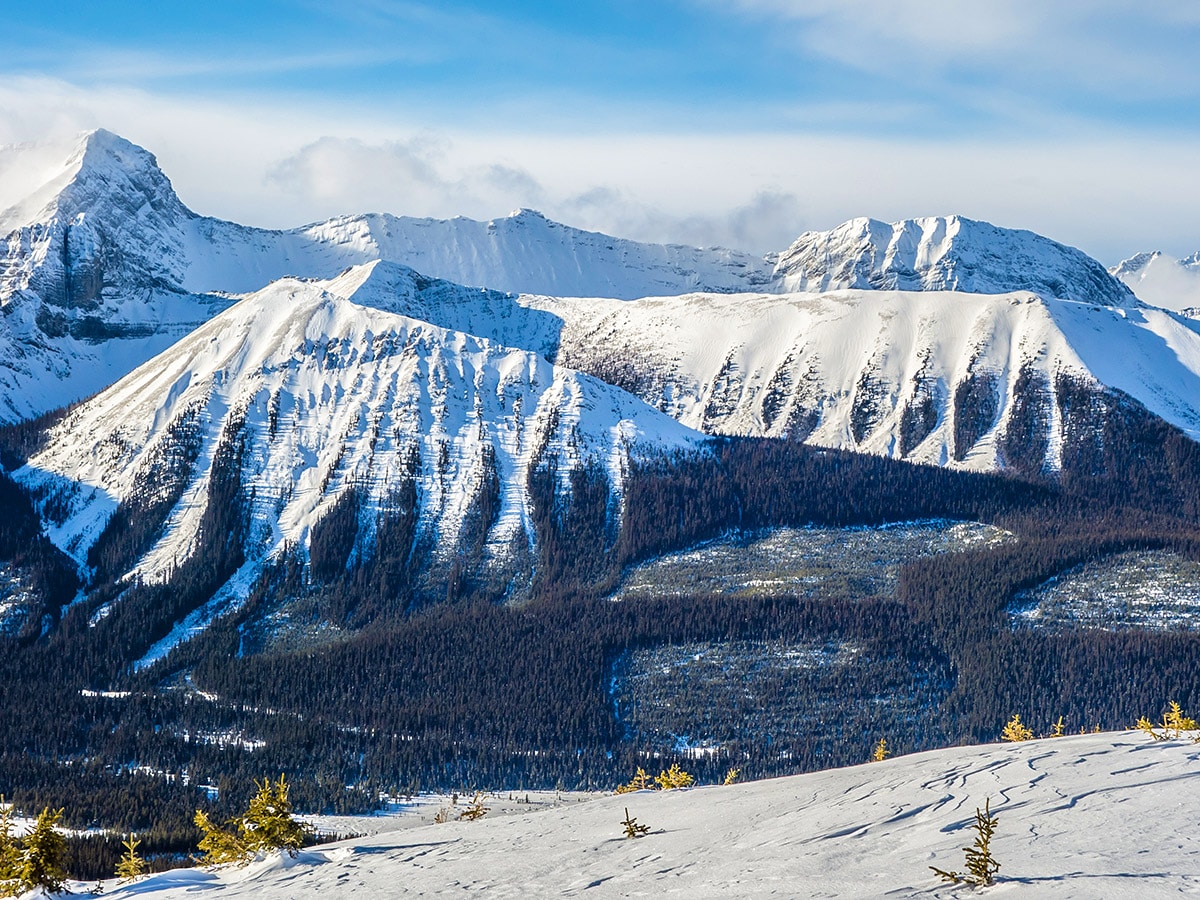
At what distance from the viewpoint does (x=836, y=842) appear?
197 feet

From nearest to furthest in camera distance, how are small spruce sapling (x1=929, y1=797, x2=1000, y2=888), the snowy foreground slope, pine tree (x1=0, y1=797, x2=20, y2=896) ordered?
small spruce sapling (x1=929, y1=797, x2=1000, y2=888) < the snowy foreground slope < pine tree (x1=0, y1=797, x2=20, y2=896)

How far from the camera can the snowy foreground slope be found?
2083 inches

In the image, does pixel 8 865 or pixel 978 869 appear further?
pixel 8 865

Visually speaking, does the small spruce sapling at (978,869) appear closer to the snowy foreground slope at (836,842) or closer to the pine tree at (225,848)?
the snowy foreground slope at (836,842)

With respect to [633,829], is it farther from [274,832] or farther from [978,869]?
[978,869]

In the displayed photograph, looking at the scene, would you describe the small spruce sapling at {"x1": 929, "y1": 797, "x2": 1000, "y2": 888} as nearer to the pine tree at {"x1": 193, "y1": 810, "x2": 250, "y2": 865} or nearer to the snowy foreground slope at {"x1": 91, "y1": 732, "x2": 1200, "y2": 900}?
the snowy foreground slope at {"x1": 91, "y1": 732, "x2": 1200, "y2": 900}

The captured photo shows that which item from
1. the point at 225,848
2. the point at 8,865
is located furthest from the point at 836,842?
the point at 8,865

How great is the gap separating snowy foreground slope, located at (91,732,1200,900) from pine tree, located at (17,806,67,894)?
3.07 m

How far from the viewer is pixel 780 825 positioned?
66.3 metres

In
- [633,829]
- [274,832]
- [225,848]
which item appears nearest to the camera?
Result: [633,829]

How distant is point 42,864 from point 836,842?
4453cm

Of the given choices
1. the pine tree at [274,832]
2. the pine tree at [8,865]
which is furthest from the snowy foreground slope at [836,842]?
the pine tree at [8,865]

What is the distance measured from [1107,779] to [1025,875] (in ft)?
48.5

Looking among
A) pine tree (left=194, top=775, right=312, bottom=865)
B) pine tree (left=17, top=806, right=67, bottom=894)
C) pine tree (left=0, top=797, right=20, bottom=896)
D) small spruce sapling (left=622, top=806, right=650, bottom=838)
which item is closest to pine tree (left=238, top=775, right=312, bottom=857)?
pine tree (left=194, top=775, right=312, bottom=865)
